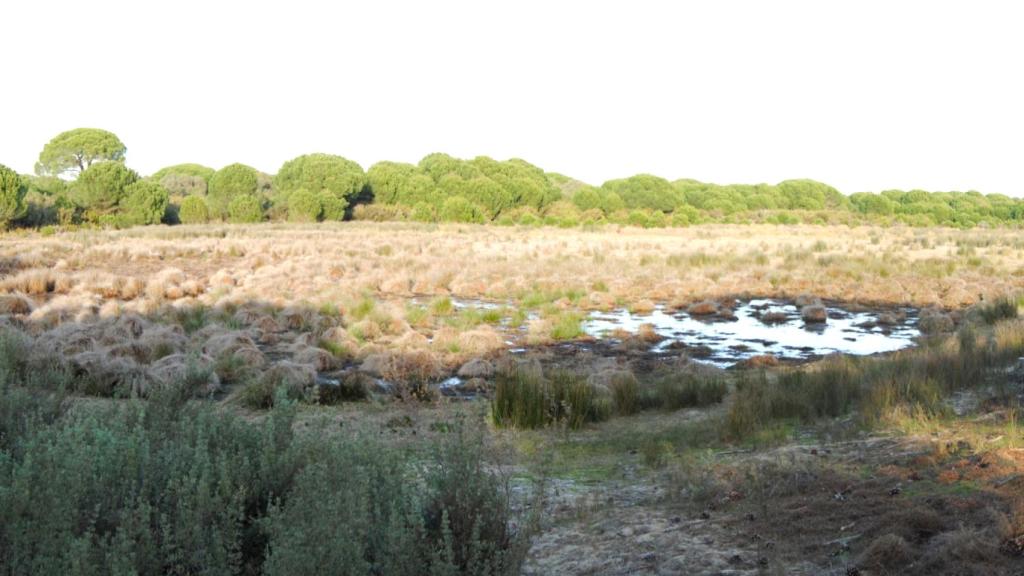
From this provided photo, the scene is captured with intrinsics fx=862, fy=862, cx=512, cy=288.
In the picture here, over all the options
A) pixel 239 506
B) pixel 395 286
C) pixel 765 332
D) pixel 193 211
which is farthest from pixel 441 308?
pixel 193 211

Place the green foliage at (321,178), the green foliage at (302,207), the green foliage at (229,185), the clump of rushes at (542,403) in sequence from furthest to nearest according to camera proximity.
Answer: the green foliage at (321,178), the green foliage at (229,185), the green foliage at (302,207), the clump of rushes at (542,403)

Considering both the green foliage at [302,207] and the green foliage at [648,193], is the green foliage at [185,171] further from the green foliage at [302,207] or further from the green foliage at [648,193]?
the green foliage at [648,193]

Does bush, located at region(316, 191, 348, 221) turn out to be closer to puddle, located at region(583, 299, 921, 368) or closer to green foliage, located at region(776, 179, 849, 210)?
puddle, located at region(583, 299, 921, 368)

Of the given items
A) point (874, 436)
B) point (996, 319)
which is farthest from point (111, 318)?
point (996, 319)

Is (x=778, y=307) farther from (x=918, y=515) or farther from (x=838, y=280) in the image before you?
(x=918, y=515)

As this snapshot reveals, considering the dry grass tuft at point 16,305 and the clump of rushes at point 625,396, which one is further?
the dry grass tuft at point 16,305

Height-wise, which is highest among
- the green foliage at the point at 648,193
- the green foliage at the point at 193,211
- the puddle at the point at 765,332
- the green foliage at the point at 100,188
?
the green foliage at the point at 648,193

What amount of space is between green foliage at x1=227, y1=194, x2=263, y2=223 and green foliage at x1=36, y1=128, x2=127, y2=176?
18009 millimetres

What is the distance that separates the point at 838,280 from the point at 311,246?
73.1 feet

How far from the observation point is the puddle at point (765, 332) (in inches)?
597

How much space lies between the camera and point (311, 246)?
38.2m

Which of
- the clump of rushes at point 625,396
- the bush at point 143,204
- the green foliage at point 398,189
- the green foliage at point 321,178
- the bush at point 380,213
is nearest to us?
the clump of rushes at point 625,396

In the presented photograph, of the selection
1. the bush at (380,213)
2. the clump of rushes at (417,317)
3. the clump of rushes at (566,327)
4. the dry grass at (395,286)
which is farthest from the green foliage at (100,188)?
the clump of rushes at (566,327)

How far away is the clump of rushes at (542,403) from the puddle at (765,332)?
447cm
